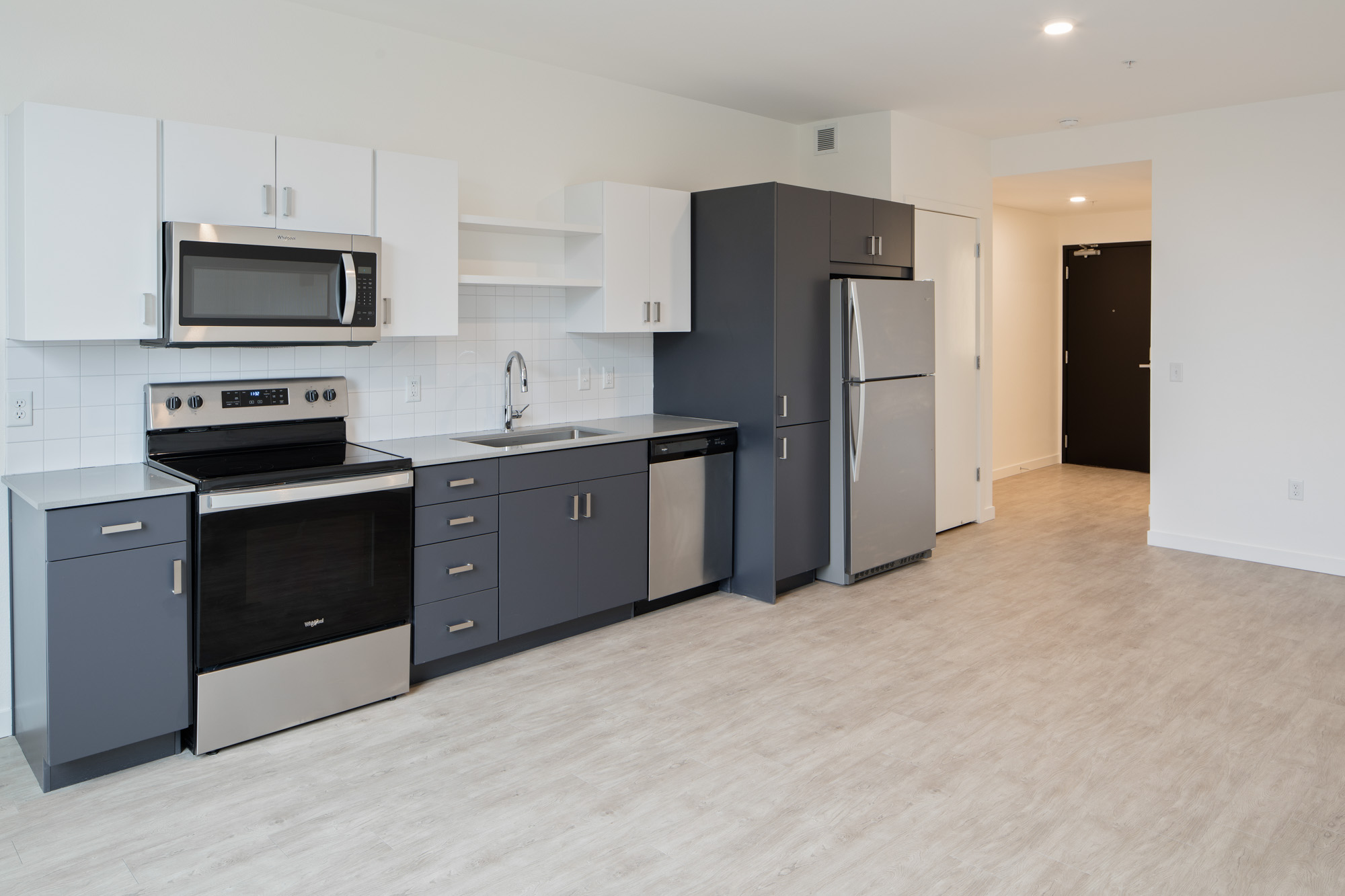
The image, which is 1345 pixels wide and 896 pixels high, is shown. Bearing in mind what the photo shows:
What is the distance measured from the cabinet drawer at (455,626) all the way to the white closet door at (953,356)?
3.06 metres

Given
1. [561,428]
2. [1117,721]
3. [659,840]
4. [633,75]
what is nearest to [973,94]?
[633,75]

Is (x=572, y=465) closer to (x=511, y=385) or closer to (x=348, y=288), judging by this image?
(x=511, y=385)

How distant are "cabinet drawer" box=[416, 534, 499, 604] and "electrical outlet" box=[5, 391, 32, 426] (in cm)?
129

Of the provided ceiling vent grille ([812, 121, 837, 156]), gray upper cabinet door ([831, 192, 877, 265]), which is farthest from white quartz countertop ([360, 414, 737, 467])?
ceiling vent grille ([812, 121, 837, 156])

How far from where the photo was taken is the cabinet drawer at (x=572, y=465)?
3.59 meters

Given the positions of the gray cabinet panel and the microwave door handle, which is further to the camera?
the microwave door handle

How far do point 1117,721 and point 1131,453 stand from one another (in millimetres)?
6000

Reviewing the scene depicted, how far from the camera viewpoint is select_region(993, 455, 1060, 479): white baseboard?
26.6ft

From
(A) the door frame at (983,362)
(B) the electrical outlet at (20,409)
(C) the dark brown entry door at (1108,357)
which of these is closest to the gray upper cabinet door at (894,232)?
(A) the door frame at (983,362)

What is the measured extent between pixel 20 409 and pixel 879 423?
365 centimetres

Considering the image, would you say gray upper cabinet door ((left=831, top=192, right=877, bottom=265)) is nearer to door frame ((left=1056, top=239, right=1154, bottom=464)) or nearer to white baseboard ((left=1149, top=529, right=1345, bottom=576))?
white baseboard ((left=1149, top=529, right=1345, bottom=576))

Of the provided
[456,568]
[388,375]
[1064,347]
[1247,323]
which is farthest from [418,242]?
[1064,347]

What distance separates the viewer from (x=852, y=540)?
4699 millimetres

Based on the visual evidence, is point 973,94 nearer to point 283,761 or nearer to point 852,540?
point 852,540
